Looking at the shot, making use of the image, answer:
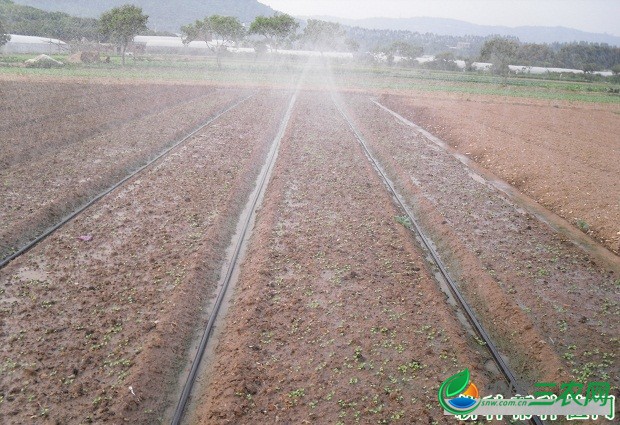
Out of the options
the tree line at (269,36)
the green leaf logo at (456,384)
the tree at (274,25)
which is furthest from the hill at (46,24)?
the green leaf logo at (456,384)

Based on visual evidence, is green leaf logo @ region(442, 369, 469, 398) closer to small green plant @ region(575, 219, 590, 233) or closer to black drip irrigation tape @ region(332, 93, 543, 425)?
black drip irrigation tape @ region(332, 93, 543, 425)

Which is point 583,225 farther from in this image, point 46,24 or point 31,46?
point 46,24

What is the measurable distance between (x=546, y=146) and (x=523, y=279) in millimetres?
14722

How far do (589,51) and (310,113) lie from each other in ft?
299

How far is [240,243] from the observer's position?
10.2 m

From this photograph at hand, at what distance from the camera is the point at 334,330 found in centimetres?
696

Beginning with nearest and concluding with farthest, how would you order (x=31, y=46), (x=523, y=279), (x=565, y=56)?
(x=523, y=279) < (x=31, y=46) < (x=565, y=56)

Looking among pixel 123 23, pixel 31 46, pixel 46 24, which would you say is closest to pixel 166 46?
pixel 46 24

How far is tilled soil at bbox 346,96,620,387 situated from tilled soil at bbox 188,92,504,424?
805mm

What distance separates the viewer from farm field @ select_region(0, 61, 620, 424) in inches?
228

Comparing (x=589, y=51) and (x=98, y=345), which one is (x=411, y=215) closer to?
(x=98, y=345)

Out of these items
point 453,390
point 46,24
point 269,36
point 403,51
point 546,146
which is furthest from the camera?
point 403,51

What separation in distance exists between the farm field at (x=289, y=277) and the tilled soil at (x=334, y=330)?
34mm

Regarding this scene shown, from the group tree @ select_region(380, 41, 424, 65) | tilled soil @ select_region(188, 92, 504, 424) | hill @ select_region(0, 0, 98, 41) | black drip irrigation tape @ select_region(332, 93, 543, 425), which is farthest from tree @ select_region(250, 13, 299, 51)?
tilled soil @ select_region(188, 92, 504, 424)
